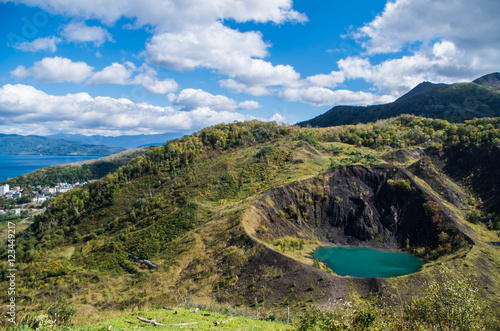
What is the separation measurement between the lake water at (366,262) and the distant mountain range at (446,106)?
383 ft

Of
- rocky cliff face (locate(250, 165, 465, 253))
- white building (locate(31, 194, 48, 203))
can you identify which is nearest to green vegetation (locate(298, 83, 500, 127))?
rocky cliff face (locate(250, 165, 465, 253))

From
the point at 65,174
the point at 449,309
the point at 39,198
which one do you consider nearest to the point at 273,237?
the point at 449,309

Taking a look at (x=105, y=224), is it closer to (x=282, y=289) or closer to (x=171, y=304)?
(x=171, y=304)

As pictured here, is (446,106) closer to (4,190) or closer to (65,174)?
(65,174)

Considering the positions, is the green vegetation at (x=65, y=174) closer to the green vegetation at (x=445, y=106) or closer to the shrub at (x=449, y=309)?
the green vegetation at (x=445, y=106)

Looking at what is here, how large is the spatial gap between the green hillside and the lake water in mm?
2052

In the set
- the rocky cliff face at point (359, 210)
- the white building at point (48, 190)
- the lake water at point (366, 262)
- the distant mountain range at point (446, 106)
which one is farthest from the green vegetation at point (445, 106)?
the white building at point (48, 190)

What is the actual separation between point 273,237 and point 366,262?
43.1 feet

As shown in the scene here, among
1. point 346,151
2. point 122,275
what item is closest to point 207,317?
point 122,275

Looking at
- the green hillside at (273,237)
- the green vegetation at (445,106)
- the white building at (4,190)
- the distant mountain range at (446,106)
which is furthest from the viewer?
the distant mountain range at (446,106)

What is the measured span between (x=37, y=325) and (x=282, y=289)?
20.8 metres

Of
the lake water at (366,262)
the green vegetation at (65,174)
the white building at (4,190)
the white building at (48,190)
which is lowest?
the lake water at (366,262)

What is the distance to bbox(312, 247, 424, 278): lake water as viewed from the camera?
3403 centimetres

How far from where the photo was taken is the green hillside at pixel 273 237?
809 inches
